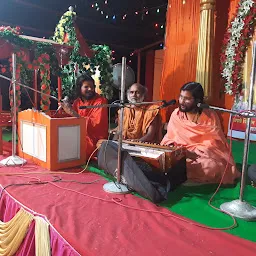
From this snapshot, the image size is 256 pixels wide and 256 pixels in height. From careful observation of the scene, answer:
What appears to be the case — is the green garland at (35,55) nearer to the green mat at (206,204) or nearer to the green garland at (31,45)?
the green garland at (31,45)

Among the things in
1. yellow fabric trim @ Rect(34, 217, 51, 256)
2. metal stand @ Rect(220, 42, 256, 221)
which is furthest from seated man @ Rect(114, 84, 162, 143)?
yellow fabric trim @ Rect(34, 217, 51, 256)

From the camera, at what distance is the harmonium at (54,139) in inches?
113

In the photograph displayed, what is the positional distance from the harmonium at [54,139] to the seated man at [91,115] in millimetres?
414

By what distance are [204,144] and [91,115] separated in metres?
1.58

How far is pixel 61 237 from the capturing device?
1597 mm

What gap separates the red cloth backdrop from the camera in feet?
18.8

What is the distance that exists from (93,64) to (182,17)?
7.58 feet

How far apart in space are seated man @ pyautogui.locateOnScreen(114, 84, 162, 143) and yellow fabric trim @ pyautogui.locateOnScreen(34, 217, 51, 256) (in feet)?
6.16

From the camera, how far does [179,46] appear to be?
613 cm

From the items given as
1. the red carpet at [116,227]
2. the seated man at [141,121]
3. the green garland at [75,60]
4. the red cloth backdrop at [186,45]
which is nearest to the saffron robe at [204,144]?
the seated man at [141,121]

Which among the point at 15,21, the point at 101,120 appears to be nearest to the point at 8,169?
the point at 101,120

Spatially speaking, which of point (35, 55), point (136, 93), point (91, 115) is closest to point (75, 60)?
point (35, 55)

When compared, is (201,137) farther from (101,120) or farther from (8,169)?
(8,169)

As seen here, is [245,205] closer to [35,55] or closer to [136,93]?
[136,93]
